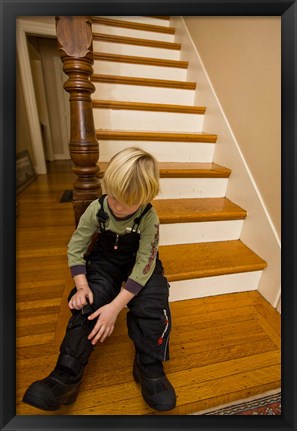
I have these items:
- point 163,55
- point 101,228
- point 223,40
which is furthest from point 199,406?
point 163,55

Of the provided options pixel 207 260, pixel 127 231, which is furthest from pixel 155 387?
pixel 207 260

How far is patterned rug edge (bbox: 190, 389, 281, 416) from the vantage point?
0.66 m

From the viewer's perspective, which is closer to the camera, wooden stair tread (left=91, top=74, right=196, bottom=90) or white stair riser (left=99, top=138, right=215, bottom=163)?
white stair riser (left=99, top=138, right=215, bottom=163)

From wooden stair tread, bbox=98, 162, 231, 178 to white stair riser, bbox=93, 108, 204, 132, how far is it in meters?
0.27

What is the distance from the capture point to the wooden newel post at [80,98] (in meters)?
0.66

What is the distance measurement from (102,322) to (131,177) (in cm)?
39

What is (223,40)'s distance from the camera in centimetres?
136

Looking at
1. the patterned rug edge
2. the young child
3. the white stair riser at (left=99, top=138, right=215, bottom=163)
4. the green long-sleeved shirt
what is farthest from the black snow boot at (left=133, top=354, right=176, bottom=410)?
the white stair riser at (left=99, top=138, right=215, bottom=163)

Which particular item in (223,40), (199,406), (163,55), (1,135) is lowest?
(199,406)

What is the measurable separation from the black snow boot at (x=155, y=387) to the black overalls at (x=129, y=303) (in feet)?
0.11

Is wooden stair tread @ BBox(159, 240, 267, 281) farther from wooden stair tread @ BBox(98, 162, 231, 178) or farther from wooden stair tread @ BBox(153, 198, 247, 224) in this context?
wooden stair tread @ BBox(98, 162, 231, 178)

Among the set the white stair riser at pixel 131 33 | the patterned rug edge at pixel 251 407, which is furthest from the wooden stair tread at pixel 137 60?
the patterned rug edge at pixel 251 407

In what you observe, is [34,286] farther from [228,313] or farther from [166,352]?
[228,313]

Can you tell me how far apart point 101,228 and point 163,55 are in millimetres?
1763
